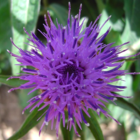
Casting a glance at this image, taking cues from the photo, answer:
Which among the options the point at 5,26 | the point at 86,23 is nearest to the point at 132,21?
the point at 86,23

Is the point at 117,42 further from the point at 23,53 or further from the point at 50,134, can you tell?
the point at 50,134

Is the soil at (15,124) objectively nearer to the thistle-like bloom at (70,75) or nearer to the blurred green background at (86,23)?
the blurred green background at (86,23)

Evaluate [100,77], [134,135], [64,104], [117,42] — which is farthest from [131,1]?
[134,135]

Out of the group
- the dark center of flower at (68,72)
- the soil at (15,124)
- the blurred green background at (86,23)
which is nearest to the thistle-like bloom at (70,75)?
the dark center of flower at (68,72)

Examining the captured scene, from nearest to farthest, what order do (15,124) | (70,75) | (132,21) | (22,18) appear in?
(70,75)
(22,18)
(132,21)
(15,124)

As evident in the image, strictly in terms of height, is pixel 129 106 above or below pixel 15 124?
above

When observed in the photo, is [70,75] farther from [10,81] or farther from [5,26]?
[5,26]
